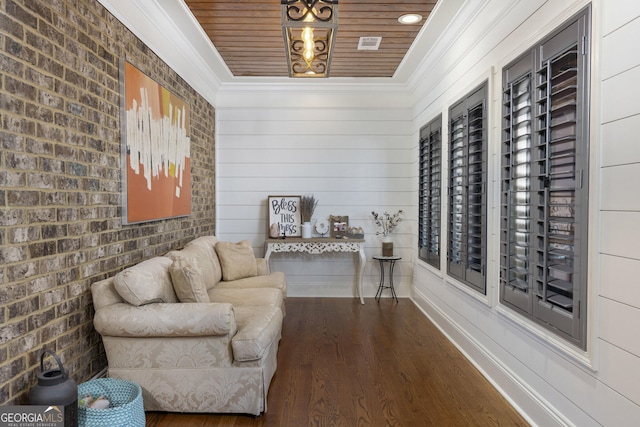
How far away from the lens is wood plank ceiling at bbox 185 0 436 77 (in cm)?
343

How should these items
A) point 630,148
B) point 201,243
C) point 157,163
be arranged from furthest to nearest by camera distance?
point 201,243 < point 157,163 < point 630,148

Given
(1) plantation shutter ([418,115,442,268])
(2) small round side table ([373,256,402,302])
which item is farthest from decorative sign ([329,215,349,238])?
(1) plantation shutter ([418,115,442,268])

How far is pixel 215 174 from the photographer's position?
564 centimetres

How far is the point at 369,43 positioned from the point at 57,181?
316 centimetres

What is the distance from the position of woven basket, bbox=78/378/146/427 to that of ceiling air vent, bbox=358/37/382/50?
3.53 m

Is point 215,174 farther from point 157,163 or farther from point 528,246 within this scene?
point 528,246

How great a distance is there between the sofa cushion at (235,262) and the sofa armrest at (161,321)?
1.82m

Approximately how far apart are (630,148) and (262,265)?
3.53m

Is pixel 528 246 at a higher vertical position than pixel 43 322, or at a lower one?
higher

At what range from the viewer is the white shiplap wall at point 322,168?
5.69 metres

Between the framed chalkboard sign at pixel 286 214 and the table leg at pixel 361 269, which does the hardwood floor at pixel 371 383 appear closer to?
the table leg at pixel 361 269

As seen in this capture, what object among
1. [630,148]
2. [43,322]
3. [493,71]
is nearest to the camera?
[630,148]

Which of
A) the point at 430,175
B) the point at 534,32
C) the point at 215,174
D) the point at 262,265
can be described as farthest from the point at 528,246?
the point at 215,174

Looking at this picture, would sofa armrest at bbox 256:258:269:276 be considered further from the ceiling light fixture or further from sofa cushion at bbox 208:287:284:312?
the ceiling light fixture
